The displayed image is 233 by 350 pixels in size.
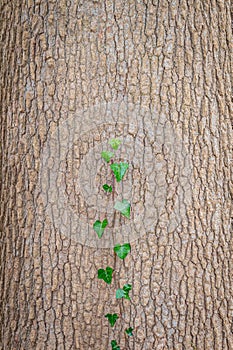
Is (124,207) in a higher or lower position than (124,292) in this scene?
higher

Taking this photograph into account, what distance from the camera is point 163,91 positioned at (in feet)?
6.68

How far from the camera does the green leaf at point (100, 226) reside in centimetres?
200

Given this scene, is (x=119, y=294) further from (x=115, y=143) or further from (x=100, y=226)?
(x=115, y=143)

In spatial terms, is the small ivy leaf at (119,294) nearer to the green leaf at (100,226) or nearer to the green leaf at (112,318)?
the green leaf at (112,318)

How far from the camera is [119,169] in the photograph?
6.56 feet

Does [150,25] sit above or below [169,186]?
above

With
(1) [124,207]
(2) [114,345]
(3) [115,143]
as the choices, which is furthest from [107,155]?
(2) [114,345]

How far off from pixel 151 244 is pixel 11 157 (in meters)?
0.77

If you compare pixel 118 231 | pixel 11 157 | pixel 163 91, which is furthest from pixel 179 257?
pixel 11 157

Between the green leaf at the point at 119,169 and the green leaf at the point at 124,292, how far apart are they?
0.49 meters

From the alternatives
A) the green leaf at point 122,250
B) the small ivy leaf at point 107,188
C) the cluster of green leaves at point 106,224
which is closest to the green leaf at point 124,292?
the cluster of green leaves at point 106,224

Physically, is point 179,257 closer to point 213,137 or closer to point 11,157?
point 213,137

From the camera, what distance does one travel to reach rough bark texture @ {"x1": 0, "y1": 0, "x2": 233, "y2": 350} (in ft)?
6.66

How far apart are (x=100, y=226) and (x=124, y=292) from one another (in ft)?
1.04
